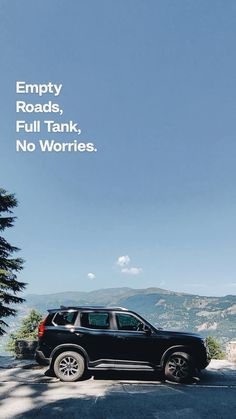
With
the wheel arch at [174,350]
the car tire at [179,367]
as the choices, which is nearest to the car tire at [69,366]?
the wheel arch at [174,350]

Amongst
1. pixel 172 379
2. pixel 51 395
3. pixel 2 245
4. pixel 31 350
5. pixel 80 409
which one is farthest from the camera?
pixel 2 245

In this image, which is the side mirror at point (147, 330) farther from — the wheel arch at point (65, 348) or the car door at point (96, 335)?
the wheel arch at point (65, 348)

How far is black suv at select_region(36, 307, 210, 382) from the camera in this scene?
8742 mm

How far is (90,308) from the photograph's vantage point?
9453 mm

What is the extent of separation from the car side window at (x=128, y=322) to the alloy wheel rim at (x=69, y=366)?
145 cm

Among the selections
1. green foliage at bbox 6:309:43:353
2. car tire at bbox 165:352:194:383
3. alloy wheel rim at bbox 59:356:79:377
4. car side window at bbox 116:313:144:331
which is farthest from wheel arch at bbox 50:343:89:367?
green foliage at bbox 6:309:43:353

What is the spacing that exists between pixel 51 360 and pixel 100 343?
133 centimetres

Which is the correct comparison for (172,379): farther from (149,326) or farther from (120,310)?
(120,310)

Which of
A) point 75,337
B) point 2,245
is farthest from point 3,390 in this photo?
point 2,245

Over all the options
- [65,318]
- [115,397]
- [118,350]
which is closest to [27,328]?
[65,318]

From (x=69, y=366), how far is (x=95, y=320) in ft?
4.28

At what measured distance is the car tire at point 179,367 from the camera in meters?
8.71

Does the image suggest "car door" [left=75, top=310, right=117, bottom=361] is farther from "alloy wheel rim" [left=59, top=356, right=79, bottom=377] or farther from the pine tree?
the pine tree

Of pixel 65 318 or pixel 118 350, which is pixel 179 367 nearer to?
pixel 118 350
